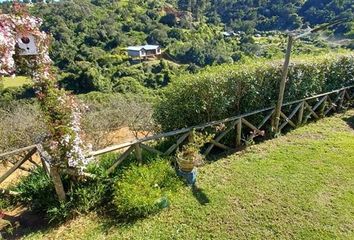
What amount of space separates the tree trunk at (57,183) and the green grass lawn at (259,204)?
494mm

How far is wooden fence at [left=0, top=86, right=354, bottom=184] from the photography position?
5945mm

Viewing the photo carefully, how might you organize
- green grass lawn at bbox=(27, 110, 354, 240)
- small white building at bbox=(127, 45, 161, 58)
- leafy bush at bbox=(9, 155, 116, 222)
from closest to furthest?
green grass lawn at bbox=(27, 110, 354, 240) → leafy bush at bbox=(9, 155, 116, 222) → small white building at bbox=(127, 45, 161, 58)

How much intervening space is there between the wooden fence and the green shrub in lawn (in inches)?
14.4

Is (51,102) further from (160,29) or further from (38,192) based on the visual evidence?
(160,29)

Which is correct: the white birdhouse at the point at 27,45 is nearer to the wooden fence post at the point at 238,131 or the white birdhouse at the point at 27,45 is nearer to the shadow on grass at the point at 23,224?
the shadow on grass at the point at 23,224

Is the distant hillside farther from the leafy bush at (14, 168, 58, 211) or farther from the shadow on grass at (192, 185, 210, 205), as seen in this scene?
the shadow on grass at (192, 185, 210, 205)

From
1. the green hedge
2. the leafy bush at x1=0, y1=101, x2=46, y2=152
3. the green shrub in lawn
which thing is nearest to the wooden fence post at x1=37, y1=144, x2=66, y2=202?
the green shrub in lawn

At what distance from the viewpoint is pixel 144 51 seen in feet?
201

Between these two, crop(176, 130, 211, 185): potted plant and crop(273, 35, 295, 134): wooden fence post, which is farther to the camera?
crop(273, 35, 295, 134): wooden fence post

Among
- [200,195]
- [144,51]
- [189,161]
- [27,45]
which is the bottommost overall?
[144,51]

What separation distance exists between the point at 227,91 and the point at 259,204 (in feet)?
9.79

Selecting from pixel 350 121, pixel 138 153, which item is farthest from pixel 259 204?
pixel 350 121

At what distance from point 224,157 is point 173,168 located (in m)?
1.53

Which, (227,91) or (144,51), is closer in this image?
(227,91)
